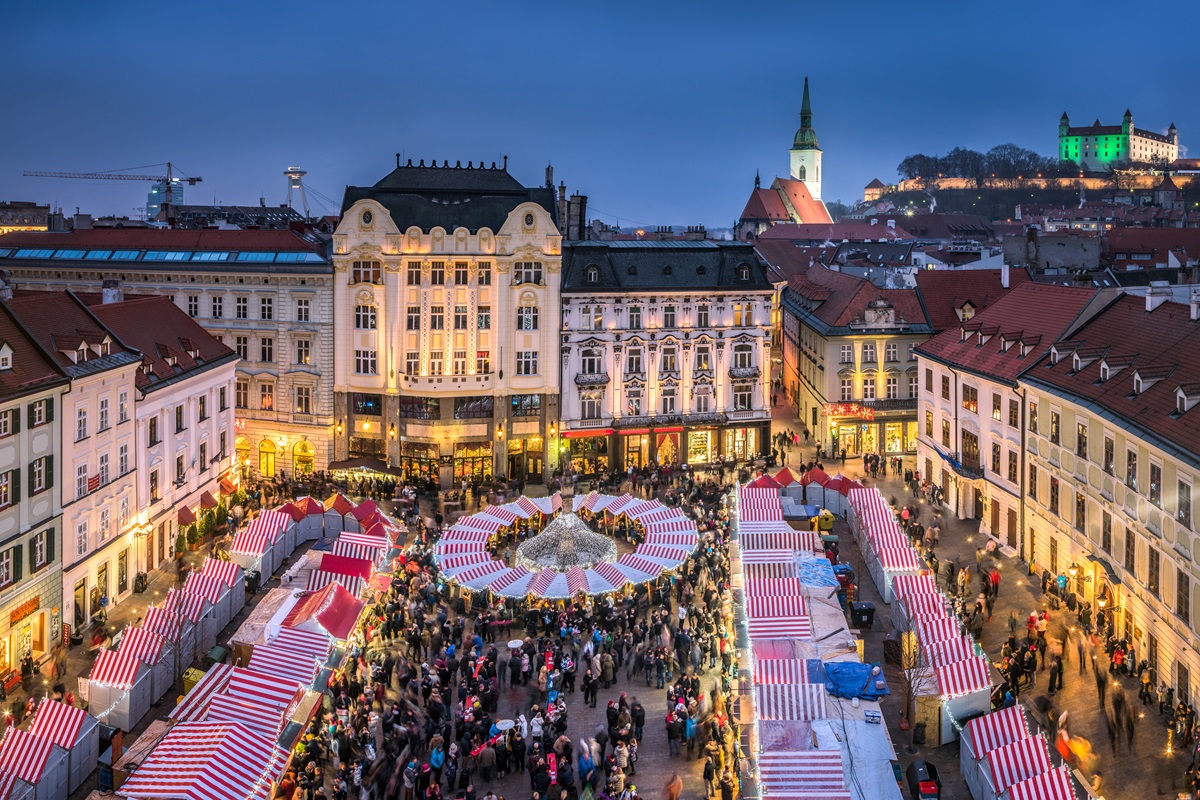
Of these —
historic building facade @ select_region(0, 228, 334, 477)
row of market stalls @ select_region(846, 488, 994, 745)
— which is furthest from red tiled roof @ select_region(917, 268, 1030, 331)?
historic building facade @ select_region(0, 228, 334, 477)

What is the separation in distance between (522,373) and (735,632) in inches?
1067

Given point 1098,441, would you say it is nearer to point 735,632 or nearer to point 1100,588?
point 1100,588

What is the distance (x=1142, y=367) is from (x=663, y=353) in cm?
2963

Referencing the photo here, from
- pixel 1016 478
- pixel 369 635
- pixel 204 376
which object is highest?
pixel 204 376

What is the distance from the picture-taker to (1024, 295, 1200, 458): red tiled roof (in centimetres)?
3075

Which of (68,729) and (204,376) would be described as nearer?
(68,729)

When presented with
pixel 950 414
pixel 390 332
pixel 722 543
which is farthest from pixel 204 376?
pixel 950 414

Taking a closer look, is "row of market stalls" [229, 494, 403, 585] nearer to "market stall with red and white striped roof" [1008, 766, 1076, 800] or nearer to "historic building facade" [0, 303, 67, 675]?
"historic building facade" [0, 303, 67, 675]

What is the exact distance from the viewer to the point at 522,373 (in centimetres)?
5772

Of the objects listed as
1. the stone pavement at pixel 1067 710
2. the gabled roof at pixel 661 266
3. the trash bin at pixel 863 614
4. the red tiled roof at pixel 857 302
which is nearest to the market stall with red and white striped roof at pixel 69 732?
the stone pavement at pixel 1067 710

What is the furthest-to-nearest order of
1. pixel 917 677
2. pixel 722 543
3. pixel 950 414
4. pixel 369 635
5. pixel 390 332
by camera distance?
1. pixel 390 332
2. pixel 950 414
3. pixel 722 543
4. pixel 369 635
5. pixel 917 677

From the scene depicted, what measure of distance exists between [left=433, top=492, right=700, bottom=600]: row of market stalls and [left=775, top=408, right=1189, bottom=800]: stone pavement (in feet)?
25.0

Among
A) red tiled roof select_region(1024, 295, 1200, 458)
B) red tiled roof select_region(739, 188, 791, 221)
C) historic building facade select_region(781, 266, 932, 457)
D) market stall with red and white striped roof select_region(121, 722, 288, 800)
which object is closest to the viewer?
market stall with red and white striped roof select_region(121, 722, 288, 800)

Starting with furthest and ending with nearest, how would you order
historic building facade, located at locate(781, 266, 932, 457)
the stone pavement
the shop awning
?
historic building facade, located at locate(781, 266, 932, 457) < the shop awning < the stone pavement
